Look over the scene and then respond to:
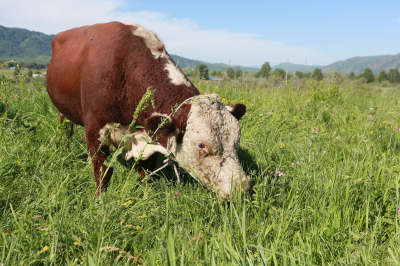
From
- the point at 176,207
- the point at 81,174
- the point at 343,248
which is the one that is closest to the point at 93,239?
the point at 176,207

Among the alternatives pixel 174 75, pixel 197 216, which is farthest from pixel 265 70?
pixel 197 216

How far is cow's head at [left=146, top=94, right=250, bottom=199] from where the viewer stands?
232 cm

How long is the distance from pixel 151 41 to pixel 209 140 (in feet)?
4.70

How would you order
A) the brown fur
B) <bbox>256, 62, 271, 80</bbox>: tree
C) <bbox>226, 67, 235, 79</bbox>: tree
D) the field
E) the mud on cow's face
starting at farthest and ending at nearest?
<bbox>256, 62, 271, 80</bbox>: tree
<bbox>226, 67, 235, 79</bbox>: tree
the brown fur
the mud on cow's face
the field

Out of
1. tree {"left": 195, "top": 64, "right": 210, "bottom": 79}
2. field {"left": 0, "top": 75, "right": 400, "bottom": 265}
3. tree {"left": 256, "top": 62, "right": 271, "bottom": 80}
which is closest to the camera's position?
field {"left": 0, "top": 75, "right": 400, "bottom": 265}

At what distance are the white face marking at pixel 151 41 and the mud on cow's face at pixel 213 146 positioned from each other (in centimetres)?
85

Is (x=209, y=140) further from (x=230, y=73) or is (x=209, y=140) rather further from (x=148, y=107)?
(x=230, y=73)

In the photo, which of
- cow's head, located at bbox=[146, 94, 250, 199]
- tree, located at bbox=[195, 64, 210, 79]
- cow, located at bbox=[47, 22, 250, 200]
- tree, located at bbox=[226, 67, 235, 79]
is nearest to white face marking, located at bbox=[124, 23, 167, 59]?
cow, located at bbox=[47, 22, 250, 200]

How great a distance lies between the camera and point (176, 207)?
234 cm

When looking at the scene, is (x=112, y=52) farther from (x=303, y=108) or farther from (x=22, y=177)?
(x=303, y=108)

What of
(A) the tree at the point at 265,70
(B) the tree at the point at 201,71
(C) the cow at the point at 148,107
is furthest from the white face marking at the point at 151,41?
(A) the tree at the point at 265,70

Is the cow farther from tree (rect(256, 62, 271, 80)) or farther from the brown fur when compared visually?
tree (rect(256, 62, 271, 80))

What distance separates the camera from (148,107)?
2723mm

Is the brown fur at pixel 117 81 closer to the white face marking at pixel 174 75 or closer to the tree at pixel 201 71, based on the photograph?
the white face marking at pixel 174 75
